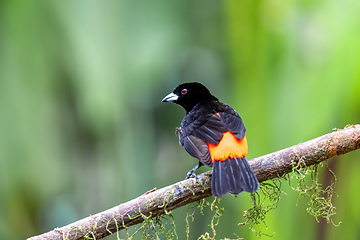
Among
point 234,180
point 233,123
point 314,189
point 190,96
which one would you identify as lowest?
point 314,189

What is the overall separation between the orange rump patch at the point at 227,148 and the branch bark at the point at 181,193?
177mm

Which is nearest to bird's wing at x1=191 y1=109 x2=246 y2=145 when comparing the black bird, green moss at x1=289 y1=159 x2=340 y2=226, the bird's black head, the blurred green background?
the black bird

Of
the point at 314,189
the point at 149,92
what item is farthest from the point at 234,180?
the point at 149,92

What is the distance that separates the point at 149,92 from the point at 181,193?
9.39ft

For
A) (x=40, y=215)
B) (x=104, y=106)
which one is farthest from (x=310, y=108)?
(x=40, y=215)

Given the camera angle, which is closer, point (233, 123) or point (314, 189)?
point (314, 189)

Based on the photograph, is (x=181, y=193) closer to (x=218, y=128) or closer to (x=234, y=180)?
(x=234, y=180)

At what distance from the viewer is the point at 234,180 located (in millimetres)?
2480

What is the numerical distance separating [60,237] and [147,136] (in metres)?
3.07

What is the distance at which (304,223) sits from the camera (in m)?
4.32

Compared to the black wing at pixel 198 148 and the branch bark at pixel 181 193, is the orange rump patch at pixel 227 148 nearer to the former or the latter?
the black wing at pixel 198 148

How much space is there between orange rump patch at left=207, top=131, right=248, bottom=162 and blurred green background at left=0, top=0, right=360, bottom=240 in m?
1.08

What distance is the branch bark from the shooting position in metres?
2.26

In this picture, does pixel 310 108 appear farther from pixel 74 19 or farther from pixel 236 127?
pixel 74 19
